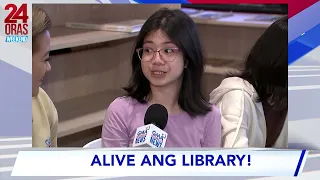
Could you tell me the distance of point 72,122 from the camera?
1.20 meters

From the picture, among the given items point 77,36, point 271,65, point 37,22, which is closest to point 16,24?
point 37,22

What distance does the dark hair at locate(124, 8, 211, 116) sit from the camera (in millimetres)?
1146

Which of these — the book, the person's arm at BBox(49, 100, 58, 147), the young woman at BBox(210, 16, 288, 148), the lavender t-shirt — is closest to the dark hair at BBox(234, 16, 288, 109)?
the young woman at BBox(210, 16, 288, 148)

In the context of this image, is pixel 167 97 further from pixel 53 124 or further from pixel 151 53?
pixel 53 124

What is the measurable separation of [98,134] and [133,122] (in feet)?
0.24

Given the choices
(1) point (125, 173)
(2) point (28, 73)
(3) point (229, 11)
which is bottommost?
(1) point (125, 173)

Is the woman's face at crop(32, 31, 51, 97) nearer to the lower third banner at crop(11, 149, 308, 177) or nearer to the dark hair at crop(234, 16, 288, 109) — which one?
the lower third banner at crop(11, 149, 308, 177)

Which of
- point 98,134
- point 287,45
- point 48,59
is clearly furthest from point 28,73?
point 287,45

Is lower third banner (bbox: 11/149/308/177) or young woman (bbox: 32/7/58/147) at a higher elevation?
young woman (bbox: 32/7/58/147)

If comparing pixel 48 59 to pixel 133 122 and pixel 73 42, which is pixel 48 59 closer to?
pixel 73 42

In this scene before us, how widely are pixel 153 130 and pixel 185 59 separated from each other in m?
0.16

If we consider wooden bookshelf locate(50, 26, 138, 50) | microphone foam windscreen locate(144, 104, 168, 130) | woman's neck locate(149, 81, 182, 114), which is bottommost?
microphone foam windscreen locate(144, 104, 168, 130)

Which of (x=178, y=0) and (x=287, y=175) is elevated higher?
(x=178, y=0)

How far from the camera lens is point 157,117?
3.68ft
